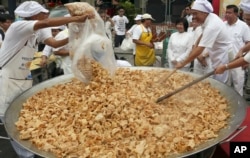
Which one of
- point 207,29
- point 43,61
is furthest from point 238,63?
point 43,61

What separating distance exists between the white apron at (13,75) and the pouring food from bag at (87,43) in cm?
52

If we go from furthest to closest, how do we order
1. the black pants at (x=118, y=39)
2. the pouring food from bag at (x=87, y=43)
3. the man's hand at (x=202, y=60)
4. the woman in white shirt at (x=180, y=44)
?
the black pants at (x=118, y=39)
the woman in white shirt at (x=180, y=44)
the man's hand at (x=202, y=60)
the pouring food from bag at (x=87, y=43)

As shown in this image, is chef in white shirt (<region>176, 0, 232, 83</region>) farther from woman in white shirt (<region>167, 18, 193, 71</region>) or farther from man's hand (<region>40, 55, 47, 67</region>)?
man's hand (<region>40, 55, 47, 67</region>)

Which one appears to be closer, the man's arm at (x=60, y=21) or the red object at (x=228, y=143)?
the red object at (x=228, y=143)

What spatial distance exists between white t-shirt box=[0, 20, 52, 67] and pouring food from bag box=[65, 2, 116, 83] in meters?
0.39

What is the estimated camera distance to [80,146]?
242cm

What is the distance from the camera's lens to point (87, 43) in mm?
3227

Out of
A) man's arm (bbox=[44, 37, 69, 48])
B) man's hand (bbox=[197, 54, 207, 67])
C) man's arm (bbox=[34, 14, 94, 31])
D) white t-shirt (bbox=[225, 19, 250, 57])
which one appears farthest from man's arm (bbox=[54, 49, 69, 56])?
white t-shirt (bbox=[225, 19, 250, 57])

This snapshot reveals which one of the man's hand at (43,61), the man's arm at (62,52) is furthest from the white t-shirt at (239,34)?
the man's hand at (43,61)

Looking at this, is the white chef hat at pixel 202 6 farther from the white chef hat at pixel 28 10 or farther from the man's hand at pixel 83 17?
the white chef hat at pixel 28 10

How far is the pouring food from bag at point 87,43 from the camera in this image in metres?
3.21

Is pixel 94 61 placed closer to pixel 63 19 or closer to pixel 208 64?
pixel 63 19

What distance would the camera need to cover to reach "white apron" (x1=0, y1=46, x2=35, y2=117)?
11.6ft

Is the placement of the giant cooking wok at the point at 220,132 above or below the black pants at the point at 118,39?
above
